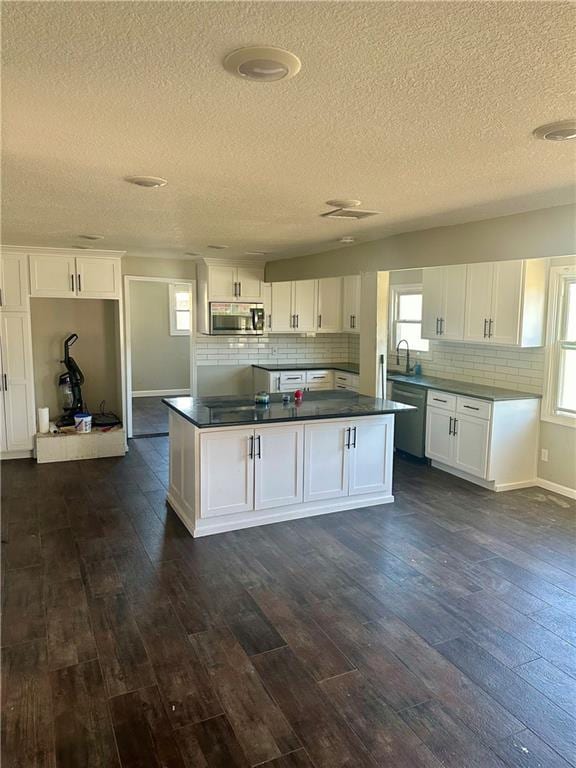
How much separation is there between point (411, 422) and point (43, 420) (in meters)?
4.17

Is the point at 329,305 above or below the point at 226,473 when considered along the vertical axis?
above

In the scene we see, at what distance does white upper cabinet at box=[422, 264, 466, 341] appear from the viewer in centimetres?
566

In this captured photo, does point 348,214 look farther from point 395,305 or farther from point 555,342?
point 395,305

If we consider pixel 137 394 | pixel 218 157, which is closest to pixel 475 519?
pixel 218 157

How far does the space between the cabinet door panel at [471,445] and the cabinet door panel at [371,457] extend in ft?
3.24

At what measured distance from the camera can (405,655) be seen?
2.65 m

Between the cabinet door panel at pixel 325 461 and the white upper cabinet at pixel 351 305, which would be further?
the white upper cabinet at pixel 351 305

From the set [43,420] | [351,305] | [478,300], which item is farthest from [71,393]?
[478,300]

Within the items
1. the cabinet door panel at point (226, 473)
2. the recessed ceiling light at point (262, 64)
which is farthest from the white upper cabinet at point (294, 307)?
the recessed ceiling light at point (262, 64)

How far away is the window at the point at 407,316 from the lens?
675 centimetres

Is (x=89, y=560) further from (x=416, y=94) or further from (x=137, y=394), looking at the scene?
(x=137, y=394)

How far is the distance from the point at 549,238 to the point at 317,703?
294 centimetres

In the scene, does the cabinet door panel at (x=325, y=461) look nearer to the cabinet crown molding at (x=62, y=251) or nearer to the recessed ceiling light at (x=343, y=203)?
the recessed ceiling light at (x=343, y=203)

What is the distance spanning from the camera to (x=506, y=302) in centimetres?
512
